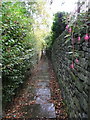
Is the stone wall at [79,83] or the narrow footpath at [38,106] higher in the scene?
the stone wall at [79,83]

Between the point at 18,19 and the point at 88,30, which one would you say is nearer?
the point at 88,30

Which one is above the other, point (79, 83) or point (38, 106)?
point (79, 83)

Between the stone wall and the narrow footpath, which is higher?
the stone wall

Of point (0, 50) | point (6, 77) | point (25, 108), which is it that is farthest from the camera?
point (25, 108)

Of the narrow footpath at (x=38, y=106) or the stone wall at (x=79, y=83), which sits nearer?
the stone wall at (x=79, y=83)

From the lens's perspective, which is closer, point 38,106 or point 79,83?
point 79,83

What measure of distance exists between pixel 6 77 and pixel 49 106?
1403mm

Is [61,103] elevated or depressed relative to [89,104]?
depressed

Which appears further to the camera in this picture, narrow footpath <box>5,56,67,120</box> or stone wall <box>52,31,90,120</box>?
narrow footpath <box>5,56,67,120</box>

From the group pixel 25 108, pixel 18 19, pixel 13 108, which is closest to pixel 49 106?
pixel 25 108

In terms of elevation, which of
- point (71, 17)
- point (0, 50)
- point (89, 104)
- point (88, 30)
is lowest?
point (89, 104)

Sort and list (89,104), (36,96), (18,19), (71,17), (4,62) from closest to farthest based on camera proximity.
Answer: (89,104), (71,17), (4,62), (18,19), (36,96)

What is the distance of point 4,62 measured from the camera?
230 cm

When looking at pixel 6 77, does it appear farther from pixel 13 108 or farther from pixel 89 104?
pixel 89 104
